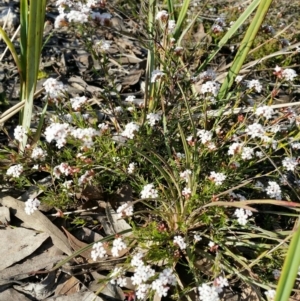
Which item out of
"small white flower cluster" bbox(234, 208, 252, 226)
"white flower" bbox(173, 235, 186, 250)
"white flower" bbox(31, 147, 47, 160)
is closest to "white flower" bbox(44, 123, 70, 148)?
"white flower" bbox(31, 147, 47, 160)

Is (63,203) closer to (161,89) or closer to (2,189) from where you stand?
(2,189)

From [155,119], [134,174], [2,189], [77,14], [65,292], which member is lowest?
[65,292]

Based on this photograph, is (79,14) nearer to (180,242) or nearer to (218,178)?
(218,178)

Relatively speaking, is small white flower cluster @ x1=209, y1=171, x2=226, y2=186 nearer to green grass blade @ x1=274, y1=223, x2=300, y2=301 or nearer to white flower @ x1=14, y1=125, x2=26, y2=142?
green grass blade @ x1=274, y1=223, x2=300, y2=301

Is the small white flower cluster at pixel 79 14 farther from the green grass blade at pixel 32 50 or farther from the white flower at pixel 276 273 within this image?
the white flower at pixel 276 273

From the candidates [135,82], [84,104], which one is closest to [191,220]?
[84,104]

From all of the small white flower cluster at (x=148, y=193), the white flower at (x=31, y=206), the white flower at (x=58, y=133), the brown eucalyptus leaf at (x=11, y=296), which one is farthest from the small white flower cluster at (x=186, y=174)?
the brown eucalyptus leaf at (x=11, y=296)
